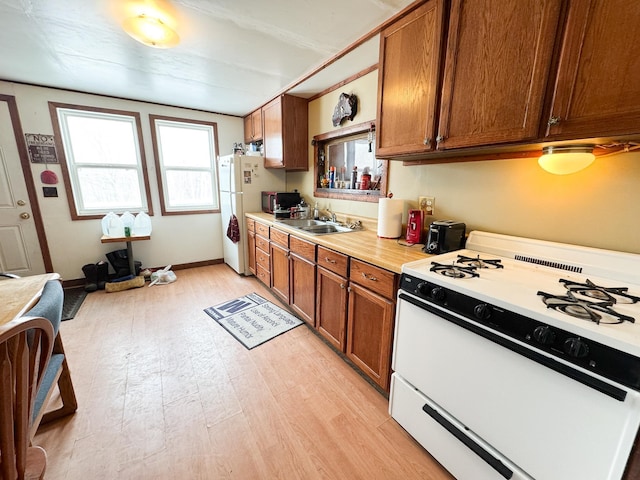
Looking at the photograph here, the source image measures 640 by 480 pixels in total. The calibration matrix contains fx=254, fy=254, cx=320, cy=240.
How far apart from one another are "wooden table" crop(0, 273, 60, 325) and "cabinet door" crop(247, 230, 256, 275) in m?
2.08

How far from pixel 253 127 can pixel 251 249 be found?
5.94 ft

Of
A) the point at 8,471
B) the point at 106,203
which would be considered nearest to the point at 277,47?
the point at 8,471

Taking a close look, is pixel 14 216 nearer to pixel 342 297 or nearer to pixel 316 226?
pixel 316 226

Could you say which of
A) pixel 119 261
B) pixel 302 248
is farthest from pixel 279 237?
pixel 119 261

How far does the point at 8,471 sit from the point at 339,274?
152cm

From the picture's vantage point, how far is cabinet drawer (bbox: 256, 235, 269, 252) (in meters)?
2.92

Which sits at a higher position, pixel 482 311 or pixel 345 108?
pixel 345 108

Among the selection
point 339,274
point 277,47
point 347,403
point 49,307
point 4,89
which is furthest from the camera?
point 4,89

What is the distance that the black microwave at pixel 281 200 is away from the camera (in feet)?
10.2

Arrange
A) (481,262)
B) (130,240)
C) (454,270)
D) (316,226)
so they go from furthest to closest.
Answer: (130,240) → (316,226) → (481,262) → (454,270)

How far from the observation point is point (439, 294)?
1096 millimetres

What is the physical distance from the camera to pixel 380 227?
198 cm

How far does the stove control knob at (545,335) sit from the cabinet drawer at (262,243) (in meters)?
2.45

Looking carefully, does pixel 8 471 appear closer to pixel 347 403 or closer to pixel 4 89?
pixel 347 403
